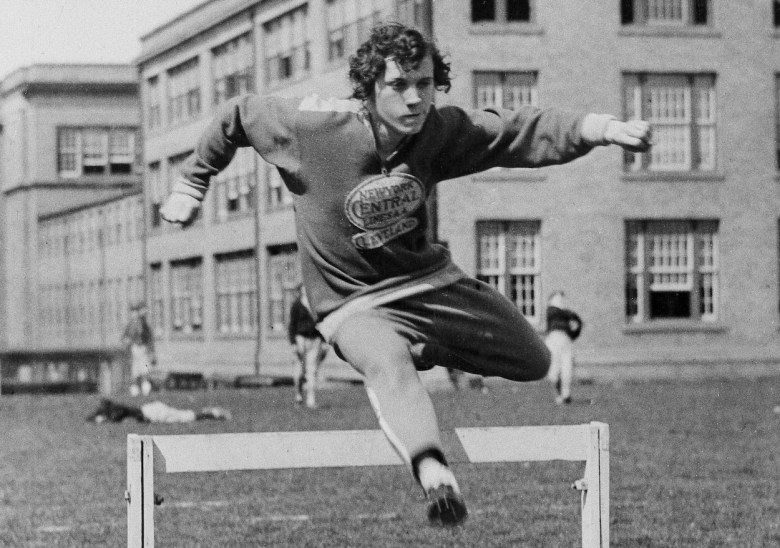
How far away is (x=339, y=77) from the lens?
39.1 metres

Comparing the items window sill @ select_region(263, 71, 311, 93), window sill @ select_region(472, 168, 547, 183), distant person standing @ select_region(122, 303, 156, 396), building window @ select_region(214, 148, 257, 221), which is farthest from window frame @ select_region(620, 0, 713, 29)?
distant person standing @ select_region(122, 303, 156, 396)

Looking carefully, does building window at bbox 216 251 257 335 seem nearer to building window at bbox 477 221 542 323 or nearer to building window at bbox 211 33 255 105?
building window at bbox 211 33 255 105

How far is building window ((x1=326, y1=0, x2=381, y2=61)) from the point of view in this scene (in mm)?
38500

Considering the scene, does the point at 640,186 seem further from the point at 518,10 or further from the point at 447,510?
the point at 447,510

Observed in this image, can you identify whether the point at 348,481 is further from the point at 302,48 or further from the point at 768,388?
the point at 302,48

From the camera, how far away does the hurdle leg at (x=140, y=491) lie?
220 inches

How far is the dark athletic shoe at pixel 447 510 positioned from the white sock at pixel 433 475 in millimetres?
47

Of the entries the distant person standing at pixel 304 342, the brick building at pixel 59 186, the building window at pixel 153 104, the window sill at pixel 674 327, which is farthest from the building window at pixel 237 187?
the distant person standing at pixel 304 342

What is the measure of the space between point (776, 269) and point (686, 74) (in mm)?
5080

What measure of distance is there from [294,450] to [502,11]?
101 feet

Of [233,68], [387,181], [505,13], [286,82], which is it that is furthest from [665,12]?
[387,181]

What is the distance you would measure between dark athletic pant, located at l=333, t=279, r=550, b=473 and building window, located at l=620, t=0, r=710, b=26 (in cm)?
3123

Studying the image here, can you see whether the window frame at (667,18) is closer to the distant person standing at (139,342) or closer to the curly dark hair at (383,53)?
the distant person standing at (139,342)

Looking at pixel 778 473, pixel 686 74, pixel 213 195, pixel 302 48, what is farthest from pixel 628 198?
pixel 778 473
